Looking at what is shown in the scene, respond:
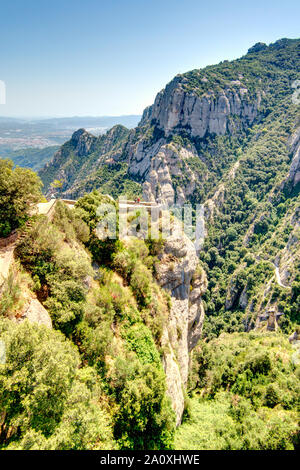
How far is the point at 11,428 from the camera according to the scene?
7297 millimetres

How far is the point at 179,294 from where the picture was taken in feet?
76.2

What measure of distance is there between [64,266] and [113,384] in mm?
6303

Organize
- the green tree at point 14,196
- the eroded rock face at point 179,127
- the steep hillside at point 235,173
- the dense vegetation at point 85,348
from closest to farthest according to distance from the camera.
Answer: the dense vegetation at point 85,348 < the green tree at point 14,196 < the steep hillside at point 235,173 < the eroded rock face at point 179,127

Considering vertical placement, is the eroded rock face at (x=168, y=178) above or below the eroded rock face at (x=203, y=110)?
below

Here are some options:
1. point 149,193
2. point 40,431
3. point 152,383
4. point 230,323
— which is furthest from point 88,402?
point 149,193

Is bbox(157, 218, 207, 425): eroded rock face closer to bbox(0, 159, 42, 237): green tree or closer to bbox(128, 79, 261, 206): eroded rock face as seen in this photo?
bbox(0, 159, 42, 237): green tree

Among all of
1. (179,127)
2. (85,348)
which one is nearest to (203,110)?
(179,127)

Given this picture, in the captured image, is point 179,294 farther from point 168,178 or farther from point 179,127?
point 179,127

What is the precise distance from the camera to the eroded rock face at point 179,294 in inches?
736

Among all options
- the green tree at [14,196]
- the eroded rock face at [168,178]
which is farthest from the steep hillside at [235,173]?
the green tree at [14,196]

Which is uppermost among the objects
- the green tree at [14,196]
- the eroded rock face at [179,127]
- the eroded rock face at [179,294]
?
the eroded rock face at [179,127]

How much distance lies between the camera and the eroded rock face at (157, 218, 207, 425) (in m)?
18.7

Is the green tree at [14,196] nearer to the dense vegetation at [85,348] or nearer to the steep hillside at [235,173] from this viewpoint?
the dense vegetation at [85,348]

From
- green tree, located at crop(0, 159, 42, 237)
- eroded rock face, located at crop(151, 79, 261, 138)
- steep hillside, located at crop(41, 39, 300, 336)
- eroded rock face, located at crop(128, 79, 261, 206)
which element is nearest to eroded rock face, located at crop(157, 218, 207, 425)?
green tree, located at crop(0, 159, 42, 237)
